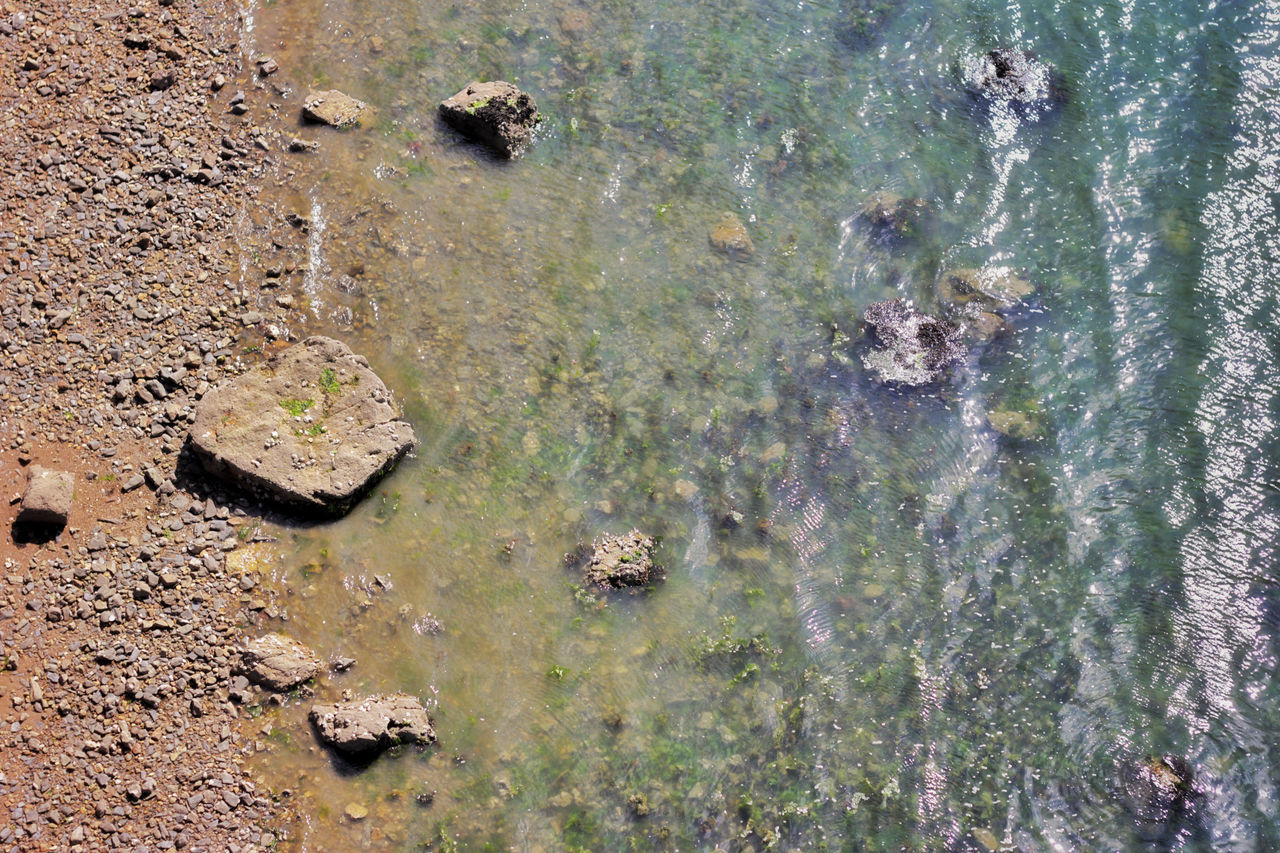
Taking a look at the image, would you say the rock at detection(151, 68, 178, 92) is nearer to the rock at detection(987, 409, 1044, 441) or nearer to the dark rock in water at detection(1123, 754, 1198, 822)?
the rock at detection(987, 409, 1044, 441)

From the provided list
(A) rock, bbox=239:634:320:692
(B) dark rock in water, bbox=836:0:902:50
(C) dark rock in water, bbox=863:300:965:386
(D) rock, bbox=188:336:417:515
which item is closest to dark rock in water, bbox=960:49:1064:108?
(B) dark rock in water, bbox=836:0:902:50

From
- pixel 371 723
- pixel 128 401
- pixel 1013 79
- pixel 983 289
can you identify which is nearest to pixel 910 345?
pixel 983 289

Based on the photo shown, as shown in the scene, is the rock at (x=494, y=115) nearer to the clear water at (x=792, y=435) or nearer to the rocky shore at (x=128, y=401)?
the clear water at (x=792, y=435)

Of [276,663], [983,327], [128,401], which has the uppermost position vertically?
[983,327]

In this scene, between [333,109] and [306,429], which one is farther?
[333,109]

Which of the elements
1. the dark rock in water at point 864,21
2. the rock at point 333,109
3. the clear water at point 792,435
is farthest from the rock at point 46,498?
the dark rock in water at point 864,21

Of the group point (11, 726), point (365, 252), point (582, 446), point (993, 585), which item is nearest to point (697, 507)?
point (582, 446)

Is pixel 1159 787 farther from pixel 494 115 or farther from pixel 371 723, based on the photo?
pixel 494 115

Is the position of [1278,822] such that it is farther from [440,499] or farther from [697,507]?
[440,499]
